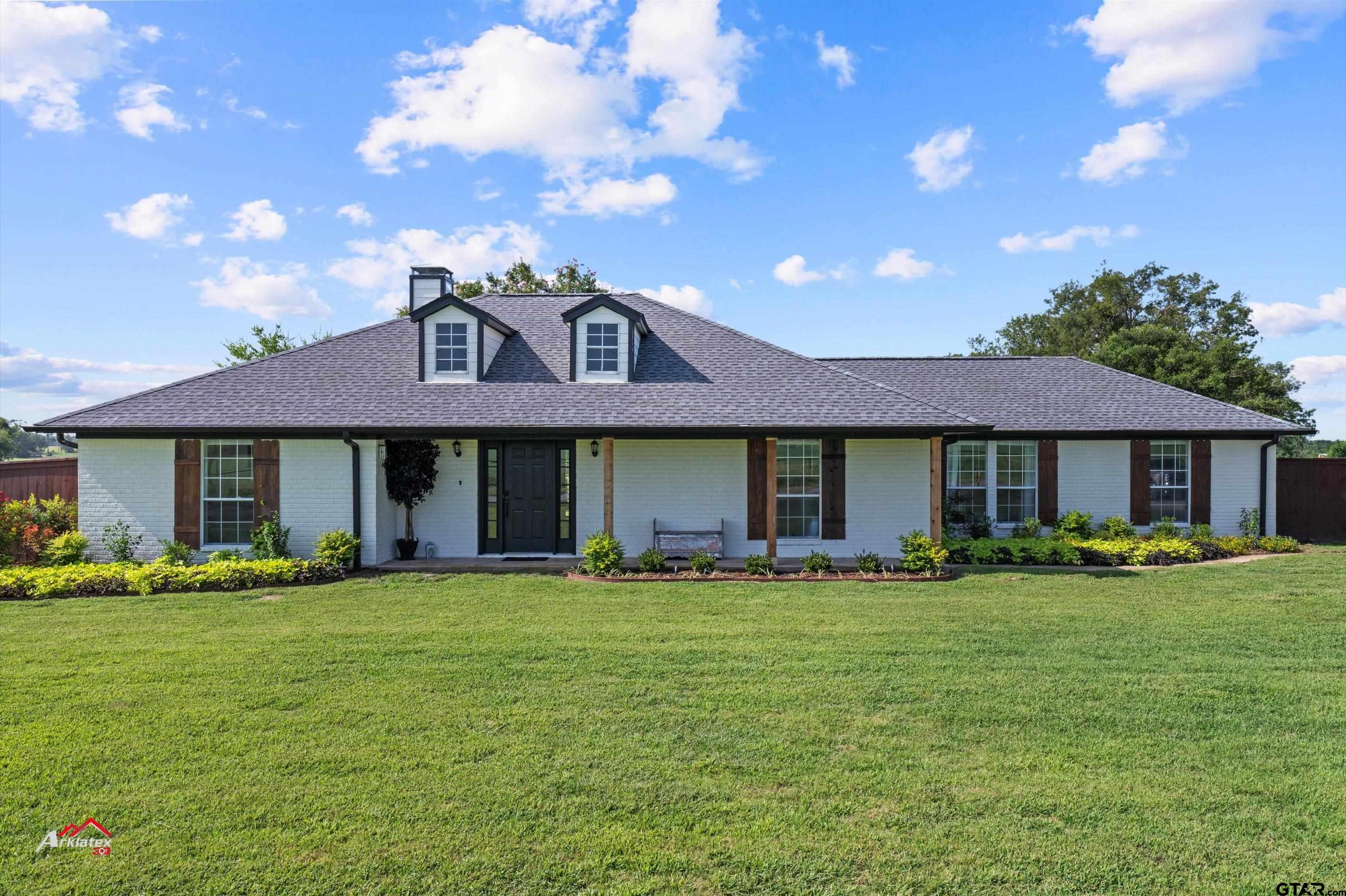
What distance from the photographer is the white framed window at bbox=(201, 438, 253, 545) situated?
12.2 metres

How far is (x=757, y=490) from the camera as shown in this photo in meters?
12.7

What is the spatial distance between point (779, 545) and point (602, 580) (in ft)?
11.8

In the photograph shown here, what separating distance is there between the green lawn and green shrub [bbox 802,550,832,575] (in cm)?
283

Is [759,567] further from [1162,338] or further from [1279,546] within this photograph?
[1162,338]

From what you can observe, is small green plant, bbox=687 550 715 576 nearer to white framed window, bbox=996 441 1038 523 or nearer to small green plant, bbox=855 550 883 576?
small green plant, bbox=855 550 883 576

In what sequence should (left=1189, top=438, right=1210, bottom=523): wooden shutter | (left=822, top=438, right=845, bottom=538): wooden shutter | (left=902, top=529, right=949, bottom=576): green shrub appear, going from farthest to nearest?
(left=1189, top=438, right=1210, bottom=523): wooden shutter < (left=822, top=438, right=845, bottom=538): wooden shutter < (left=902, top=529, right=949, bottom=576): green shrub

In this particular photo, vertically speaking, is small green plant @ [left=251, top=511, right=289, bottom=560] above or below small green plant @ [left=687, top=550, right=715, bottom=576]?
above

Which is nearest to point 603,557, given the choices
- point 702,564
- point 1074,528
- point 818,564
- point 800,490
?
point 702,564

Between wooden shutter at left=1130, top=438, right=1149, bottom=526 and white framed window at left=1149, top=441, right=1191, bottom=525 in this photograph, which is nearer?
wooden shutter at left=1130, top=438, right=1149, bottom=526

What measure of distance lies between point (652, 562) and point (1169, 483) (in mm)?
10852

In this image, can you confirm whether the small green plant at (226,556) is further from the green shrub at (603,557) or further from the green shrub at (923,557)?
the green shrub at (923,557)

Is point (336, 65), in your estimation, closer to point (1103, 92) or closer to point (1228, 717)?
point (1103, 92)

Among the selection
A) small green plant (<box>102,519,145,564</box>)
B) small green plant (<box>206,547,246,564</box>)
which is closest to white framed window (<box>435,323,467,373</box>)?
small green plant (<box>206,547,246,564</box>)

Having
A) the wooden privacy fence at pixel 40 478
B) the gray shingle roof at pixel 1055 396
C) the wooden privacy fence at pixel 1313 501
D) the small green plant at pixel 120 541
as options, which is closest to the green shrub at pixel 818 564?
the gray shingle roof at pixel 1055 396
